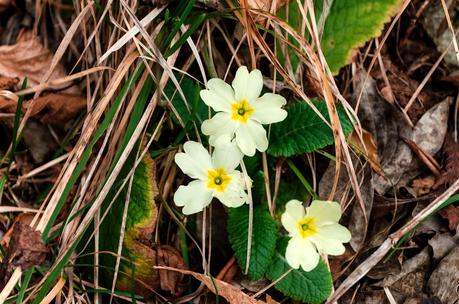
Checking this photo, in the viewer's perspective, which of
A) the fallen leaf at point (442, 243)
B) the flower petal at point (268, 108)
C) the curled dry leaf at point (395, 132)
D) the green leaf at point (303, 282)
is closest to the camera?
the flower petal at point (268, 108)

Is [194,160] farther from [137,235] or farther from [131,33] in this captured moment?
[131,33]

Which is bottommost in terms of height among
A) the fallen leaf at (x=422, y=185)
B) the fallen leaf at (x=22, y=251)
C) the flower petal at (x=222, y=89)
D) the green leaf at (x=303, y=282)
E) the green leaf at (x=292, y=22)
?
the fallen leaf at (x=22, y=251)

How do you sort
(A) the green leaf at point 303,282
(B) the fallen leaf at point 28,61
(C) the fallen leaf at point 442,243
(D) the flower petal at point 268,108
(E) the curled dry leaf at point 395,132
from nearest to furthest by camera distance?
1. (D) the flower petal at point 268,108
2. (A) the green leaf at point 303,282
3. (C) the fallen leaf at point 442,243
4. (E) the curled dry leaf at point 395,132
5. (B) the fallen leaf at point 28,61

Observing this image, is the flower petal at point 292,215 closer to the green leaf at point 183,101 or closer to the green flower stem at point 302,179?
the green flower stem at point 302,179

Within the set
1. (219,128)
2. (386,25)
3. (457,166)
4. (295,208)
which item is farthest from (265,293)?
(386,25)

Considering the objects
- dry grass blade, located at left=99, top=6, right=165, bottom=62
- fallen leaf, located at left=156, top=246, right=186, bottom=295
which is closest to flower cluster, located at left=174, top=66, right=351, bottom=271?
fallen leaf, located at left=156, top=246, right=186, bottom=295

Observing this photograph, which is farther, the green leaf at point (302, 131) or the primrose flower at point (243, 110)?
the green leaf at point (302, 131)

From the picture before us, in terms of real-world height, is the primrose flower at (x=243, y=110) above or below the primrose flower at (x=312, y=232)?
above

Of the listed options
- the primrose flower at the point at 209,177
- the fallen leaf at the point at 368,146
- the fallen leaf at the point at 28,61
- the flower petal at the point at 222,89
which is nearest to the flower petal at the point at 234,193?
the primrose flower at the point at 209,177
